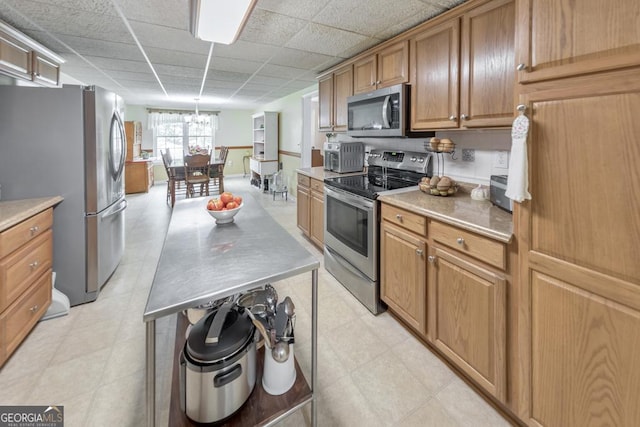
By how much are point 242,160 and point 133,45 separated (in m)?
6.66

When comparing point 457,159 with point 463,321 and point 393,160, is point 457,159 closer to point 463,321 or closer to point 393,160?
point 393,160

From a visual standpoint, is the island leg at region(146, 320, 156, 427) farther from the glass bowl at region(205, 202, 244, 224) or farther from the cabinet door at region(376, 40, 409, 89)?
the cabinet door at region(376, 40, 409, 89)

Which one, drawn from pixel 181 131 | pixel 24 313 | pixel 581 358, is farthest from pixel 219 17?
pixel 181 131

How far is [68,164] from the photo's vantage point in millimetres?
2133

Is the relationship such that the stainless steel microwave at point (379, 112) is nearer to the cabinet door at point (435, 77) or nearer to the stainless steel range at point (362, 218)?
the cabinet door at point (435, 77)

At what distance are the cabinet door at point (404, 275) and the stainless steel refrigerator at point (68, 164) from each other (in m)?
2.23

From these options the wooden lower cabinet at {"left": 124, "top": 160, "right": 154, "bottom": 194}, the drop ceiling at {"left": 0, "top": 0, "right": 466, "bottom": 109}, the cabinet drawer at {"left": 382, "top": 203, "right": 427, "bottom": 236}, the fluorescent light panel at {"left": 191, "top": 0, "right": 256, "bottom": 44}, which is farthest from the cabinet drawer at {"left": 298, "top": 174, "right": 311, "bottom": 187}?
the wooden lower cabinet at {"left": 124, "top": 160, "right": 154, "bottom": 194}

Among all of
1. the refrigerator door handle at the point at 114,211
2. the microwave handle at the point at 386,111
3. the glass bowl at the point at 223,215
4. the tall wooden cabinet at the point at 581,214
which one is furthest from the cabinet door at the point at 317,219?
the tall wooden cabinet at the point at 581,214

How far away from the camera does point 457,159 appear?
7.54ft

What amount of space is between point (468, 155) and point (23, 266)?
302 cm

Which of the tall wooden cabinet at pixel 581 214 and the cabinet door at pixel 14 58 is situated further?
the cabinet door at pixel 14 58

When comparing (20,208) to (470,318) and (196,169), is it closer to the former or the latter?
(470,318)

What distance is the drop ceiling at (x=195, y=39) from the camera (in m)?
2.02

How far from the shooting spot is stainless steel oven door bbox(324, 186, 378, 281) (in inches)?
83.7
